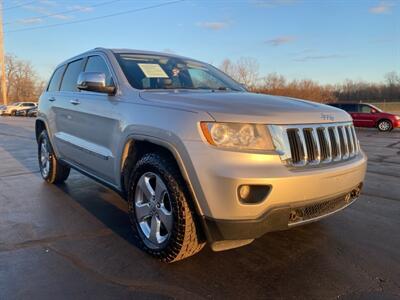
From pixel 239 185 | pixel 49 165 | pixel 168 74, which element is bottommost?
pixel 49 165

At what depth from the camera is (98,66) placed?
4586mm

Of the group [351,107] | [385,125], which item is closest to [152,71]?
[385,125]

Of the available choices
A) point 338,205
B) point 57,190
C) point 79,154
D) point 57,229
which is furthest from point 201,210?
point 57,190

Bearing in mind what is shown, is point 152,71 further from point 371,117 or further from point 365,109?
point 365,109

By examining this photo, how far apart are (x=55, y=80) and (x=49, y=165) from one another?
133cm

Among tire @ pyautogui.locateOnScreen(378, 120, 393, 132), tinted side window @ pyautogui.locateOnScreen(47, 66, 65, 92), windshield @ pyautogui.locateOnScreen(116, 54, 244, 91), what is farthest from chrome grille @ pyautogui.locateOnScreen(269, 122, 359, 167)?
tire @ pyautogui.locateOnScreen(378, 120, 393, 132)

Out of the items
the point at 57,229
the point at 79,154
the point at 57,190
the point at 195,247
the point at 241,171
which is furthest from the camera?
the point at 57,190

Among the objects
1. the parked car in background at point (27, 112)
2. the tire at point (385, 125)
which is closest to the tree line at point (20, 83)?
Answer: the parked car in background at point (27, 112)

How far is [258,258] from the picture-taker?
11.3 ft

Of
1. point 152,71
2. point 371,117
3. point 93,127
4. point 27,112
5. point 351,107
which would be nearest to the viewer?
point 152,71

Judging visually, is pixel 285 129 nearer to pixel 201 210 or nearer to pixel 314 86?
pixel 201 210

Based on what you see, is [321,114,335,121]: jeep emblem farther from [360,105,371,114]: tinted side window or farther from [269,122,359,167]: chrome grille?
[360,105,371,114]: tinted side window

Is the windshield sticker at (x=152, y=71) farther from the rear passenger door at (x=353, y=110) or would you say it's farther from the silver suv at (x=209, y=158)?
the rear passenger door at (x=353, y=110)

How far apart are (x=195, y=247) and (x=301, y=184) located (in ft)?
3.23
